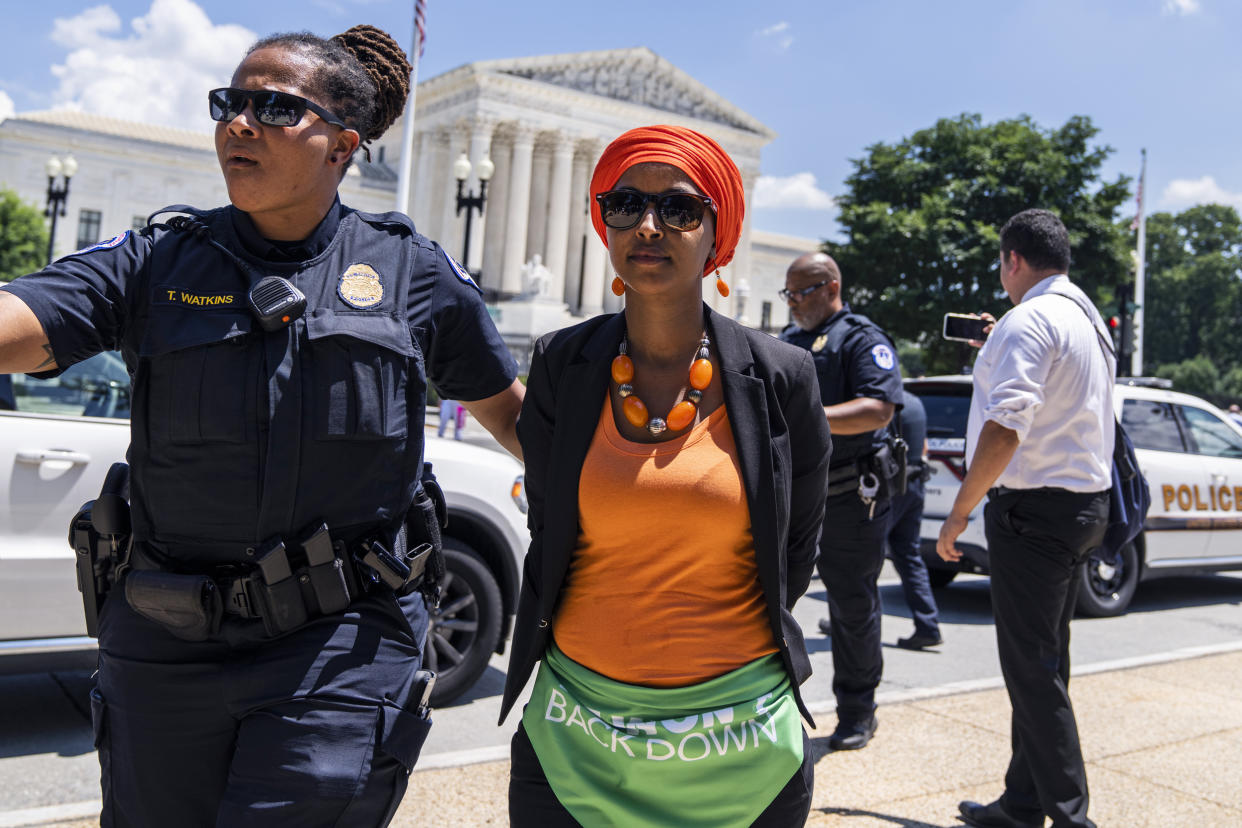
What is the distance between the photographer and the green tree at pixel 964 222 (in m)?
43.6

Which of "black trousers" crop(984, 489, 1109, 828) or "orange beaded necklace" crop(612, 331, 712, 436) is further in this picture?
"black trousers" crop(984, 489, 1109, 828)

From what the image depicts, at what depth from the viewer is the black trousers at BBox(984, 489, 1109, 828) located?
12.0 ft

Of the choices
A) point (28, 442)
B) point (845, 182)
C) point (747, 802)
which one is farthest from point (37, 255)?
point (747, 802)

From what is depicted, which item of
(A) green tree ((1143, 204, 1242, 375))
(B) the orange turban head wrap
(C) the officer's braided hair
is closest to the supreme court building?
(A) green tree ((1143, 204, 1242, 375))

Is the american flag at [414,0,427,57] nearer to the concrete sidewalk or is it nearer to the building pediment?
the concrete sidewalk

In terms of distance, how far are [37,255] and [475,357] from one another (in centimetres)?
5642

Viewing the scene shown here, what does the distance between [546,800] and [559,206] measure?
2495 inches

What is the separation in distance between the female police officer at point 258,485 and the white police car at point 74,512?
8.44 feet

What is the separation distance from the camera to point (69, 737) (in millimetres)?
4676

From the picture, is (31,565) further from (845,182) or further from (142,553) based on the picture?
(845,182)

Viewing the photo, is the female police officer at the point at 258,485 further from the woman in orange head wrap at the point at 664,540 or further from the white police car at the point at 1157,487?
the white police car at the point at 1157,487

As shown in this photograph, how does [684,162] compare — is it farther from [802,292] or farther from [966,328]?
[966,328]

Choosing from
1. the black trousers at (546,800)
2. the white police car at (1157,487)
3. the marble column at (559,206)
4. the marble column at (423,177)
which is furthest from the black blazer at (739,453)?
the marble column at (423,177)

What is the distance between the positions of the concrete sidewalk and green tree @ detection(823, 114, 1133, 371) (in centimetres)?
3893
